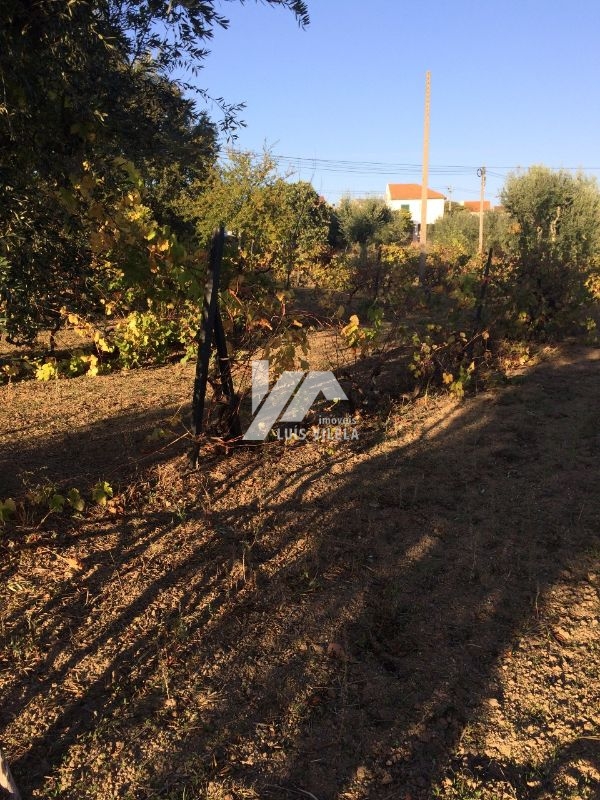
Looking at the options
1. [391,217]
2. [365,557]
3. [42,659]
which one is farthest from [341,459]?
[391,217]

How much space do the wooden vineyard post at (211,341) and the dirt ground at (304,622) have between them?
531mm

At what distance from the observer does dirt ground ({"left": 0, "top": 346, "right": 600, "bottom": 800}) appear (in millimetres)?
2186

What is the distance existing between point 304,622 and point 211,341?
2.32 m

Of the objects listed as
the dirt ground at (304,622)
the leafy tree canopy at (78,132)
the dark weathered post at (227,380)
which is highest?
the leafy tree canopy at (78,132)

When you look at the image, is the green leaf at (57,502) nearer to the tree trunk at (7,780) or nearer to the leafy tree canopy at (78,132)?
the leafy tree canopy at (78,132)

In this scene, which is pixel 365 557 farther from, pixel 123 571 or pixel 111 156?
pixel 111 156

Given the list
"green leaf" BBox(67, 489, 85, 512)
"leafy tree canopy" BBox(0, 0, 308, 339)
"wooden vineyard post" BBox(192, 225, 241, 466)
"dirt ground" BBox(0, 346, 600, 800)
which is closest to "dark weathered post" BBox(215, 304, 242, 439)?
"wooden vineyard post" BBox(192, 225, 241, 466)

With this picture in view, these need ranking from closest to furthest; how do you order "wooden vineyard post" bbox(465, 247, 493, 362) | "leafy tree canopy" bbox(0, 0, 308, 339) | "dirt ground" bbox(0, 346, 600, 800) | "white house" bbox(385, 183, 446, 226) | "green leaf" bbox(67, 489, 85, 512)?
1. "dirt ground" bbox(0, 346, 600, 800)
2. "leafy tree canopy" bbox(0, 0, 308, 339)
3. "green leaf" bbox(67, 489, 85, 512)
4. "wooden vineyard post" bbox(465, 247, 493, 362)
5. "white house" bbox(385, 183, 446, 226)

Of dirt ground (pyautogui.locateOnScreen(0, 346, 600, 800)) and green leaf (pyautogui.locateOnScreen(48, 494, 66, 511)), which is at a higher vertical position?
green leaf (pyautogui.locateOnScreen(48, 494, 66, 511))

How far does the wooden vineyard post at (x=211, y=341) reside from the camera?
13.6ft

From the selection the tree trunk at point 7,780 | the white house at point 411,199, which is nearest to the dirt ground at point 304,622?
the tree trunk at point 7,780

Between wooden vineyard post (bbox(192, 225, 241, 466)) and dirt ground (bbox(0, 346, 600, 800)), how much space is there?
1.74 ft

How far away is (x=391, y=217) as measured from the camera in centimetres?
3384

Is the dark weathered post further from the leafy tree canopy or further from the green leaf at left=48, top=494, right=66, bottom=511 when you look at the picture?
the green leaf at left=48, top=494, right=66, bottom=511
